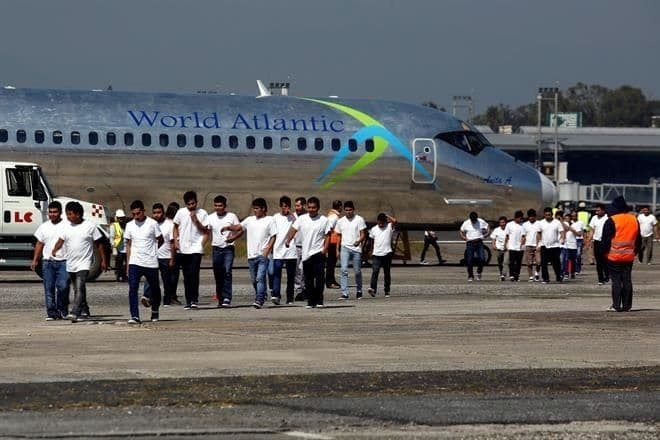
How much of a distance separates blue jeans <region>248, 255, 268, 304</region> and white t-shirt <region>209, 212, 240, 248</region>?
20.7 inches

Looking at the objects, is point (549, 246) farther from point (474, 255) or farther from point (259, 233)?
point (259, 233)

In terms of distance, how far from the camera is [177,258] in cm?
2581

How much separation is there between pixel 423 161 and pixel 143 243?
20048 millimetres

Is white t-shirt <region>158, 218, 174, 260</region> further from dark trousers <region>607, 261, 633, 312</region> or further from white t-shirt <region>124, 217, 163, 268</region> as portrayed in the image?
dark trousers <region>607, 261, 633, 312</region>

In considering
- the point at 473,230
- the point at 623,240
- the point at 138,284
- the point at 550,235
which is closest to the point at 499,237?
the point at 473,230

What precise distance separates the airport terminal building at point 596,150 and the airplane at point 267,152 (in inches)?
4080

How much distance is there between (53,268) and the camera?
21906mm

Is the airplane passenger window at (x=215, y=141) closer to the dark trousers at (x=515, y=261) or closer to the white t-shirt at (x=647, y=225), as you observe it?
the dark trousers at (x=515, y=261)

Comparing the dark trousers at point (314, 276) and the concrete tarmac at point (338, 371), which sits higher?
the dark trousers at point (314, 276)

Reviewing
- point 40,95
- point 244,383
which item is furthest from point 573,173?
point 244,383

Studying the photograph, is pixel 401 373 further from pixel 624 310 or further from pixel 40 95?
pixel 40 95

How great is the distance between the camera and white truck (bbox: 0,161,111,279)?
103 feet

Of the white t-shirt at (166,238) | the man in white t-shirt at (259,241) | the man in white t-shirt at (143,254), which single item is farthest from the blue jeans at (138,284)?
the man in white t-shirt at (259,241)

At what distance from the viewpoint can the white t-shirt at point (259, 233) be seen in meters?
25.3
